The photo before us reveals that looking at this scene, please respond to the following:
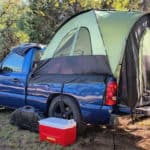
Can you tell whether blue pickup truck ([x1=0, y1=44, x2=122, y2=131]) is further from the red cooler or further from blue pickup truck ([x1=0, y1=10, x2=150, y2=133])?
the red cooler

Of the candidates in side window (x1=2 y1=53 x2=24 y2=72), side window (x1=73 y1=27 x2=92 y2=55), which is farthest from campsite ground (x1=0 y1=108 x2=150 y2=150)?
Result: side window (x1=73 y1=27 x2=92 y2=55)

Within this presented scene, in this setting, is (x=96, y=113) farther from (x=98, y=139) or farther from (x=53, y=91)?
(x=53, y=91)

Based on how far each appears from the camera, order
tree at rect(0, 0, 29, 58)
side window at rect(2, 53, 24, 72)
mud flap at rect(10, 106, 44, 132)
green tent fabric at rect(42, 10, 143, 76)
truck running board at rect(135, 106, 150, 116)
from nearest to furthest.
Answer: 1. truck running board at rect(135, 106, 150, 116)
2. green tent fabric at rect(42, 10, 143, 76)
3. mud flap at rect(10, 106, 44, 132)
4. side window at rect(2, 53, 24, 72)
5. tree at rect(0, 0, 29, 58)

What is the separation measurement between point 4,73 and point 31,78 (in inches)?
42.0

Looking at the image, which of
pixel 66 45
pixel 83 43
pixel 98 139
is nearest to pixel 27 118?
pixel 98 139

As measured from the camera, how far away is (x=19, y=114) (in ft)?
26.9

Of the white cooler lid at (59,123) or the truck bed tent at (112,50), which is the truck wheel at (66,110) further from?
the truck bed tent at (112,50)

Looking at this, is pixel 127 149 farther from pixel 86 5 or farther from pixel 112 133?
pixel 86 5

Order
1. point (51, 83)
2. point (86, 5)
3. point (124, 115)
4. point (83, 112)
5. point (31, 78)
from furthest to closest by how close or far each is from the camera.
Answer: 1. point (86, 5)
2. point (31, 78)
3. point (51, 83)
4. point (83, 112)
5. point (124, 115)

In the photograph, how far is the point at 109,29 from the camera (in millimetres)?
7363

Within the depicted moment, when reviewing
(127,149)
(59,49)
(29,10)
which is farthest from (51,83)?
(29,10)

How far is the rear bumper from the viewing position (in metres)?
6.89

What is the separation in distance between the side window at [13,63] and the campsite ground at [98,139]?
1252mm

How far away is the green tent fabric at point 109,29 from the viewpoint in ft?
23.2
